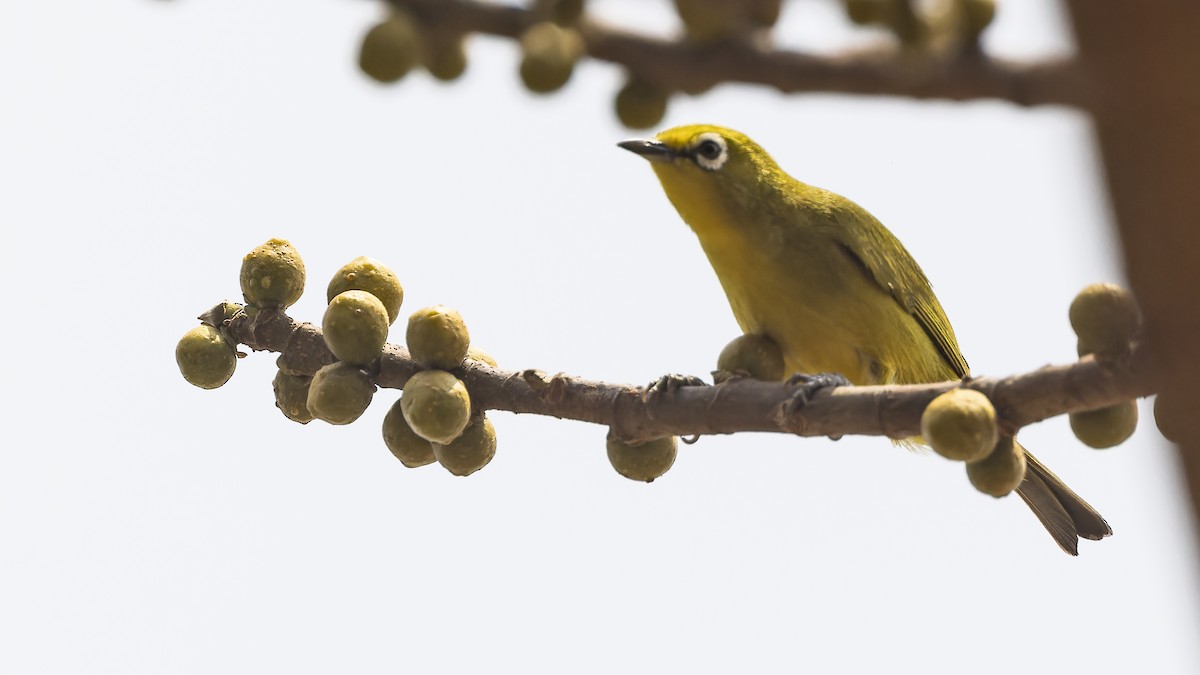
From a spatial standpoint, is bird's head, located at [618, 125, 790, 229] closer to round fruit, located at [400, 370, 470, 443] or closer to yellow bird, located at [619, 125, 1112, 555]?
yellow bird, located at [619, 125, 1112, 555]

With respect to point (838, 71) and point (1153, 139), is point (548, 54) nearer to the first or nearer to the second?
point (838, 71)

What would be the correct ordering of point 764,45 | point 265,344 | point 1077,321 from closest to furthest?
point 764,45
point 1077,321
point 265,344

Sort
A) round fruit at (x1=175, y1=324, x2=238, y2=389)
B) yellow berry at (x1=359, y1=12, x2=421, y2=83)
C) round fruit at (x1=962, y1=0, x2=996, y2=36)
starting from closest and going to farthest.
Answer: round fruit at (x1=962, y1=0, x2=996, y2=36), yellow berry at (x1=359, y1=12, x2=421, y2=83), round fruit at (x1=175, y1=324, x2=238, y2=389)

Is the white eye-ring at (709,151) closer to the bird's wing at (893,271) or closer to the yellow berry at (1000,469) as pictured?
the bird's wing at (893,271)

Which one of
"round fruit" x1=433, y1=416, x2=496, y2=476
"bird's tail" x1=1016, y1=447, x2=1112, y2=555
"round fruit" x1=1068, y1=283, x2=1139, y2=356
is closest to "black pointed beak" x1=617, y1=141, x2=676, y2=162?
"round fruit" x1=433, y1=416, x2=496, y2=476

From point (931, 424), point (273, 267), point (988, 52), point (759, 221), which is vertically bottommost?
point (931, 424)

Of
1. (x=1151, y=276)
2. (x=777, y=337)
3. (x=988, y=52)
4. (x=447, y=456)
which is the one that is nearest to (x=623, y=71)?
(x=988, y=52)

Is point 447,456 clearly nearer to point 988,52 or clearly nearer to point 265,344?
point 265,344
